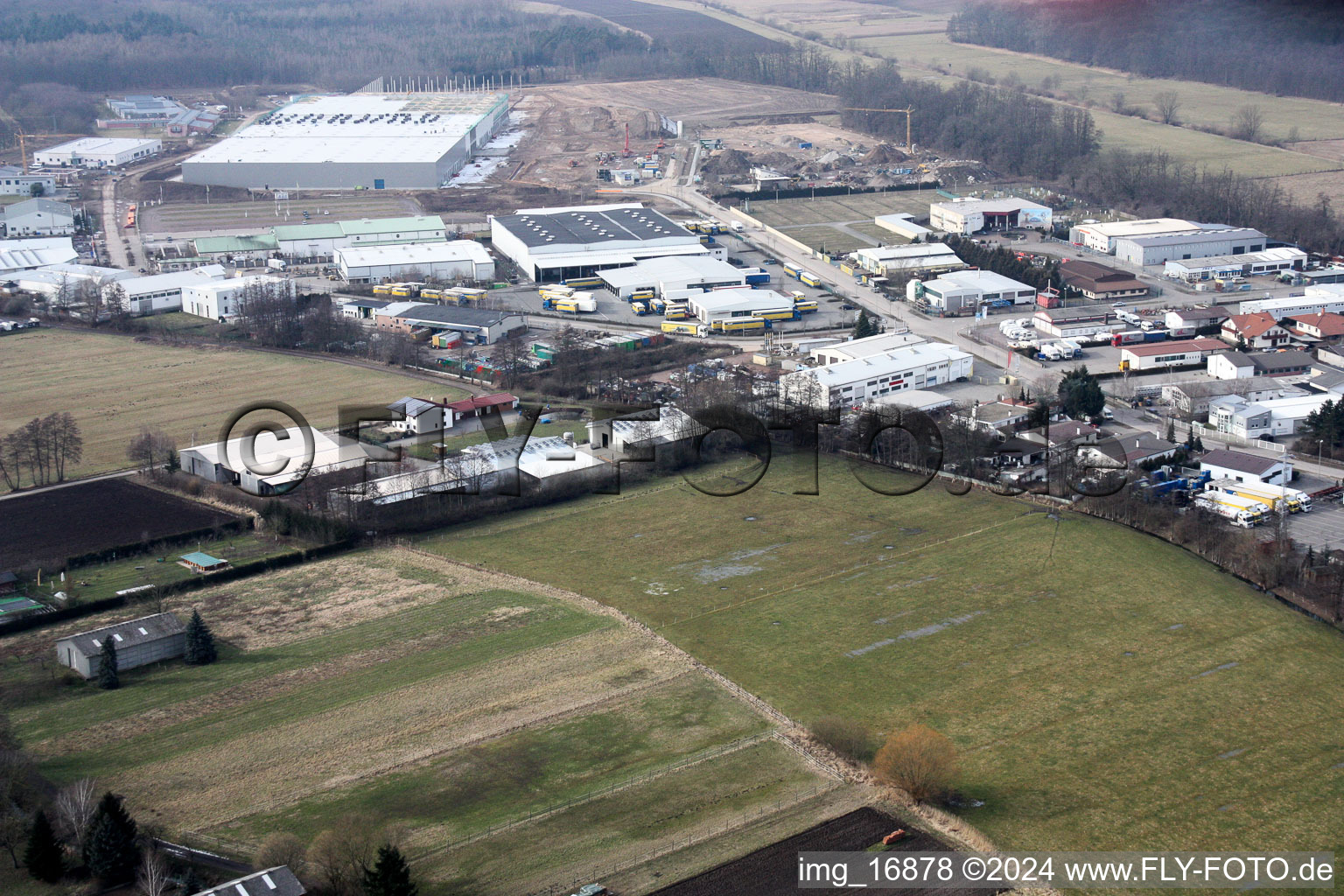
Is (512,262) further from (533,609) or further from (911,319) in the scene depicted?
(533,609)

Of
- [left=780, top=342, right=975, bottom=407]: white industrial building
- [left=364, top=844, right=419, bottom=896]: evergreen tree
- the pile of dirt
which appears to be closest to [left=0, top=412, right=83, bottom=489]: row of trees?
[left=780, top=342, right=975, bottom=407]: white industrial building

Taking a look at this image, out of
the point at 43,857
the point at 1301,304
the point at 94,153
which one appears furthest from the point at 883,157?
the point at 43,857

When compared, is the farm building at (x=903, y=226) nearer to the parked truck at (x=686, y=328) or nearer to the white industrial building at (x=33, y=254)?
the parked truck at (x=686, y=328)

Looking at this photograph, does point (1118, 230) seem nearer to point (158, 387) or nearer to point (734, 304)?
point (734, 304)

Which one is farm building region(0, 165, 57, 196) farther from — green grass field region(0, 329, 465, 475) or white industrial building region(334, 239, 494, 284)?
green grass field region(0, 329, 465, 475)

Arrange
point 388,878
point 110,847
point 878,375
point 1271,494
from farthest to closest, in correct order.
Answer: point 878,375
point 1271,494
point 110,847
point 388,878

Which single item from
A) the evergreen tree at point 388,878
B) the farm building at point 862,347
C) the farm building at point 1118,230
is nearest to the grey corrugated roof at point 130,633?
the evergreen tree at point 388,878
